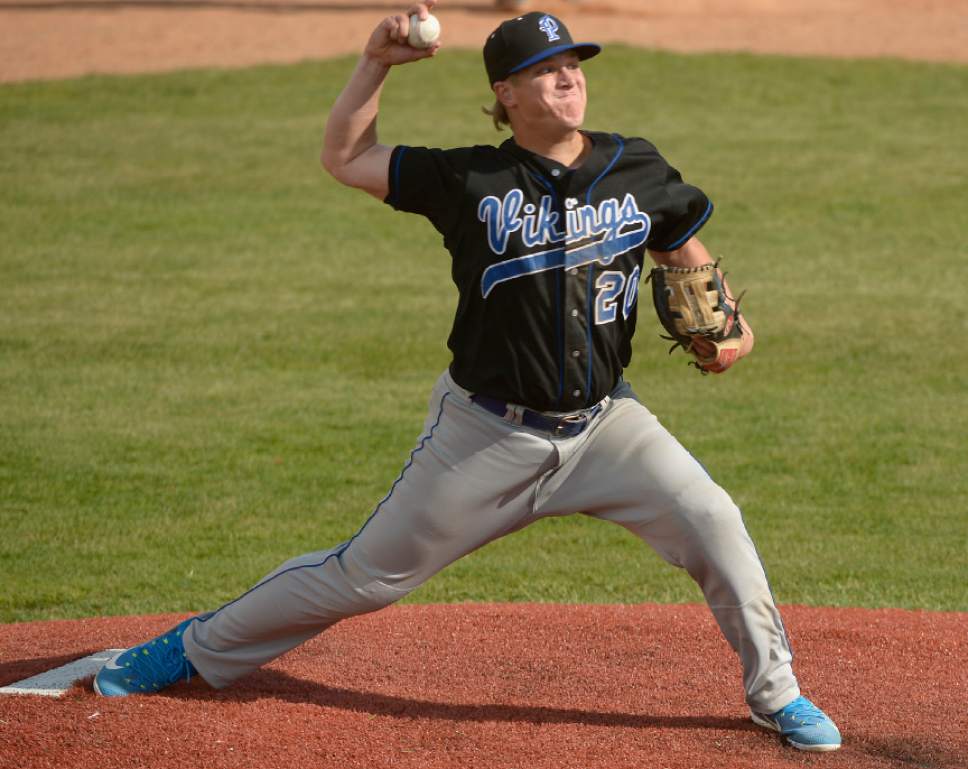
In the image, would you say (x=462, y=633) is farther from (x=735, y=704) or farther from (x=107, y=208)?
(x=107, y=208)

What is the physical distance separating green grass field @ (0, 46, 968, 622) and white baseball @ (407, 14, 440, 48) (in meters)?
2.79

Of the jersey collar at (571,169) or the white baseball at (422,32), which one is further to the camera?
the jersey collar at (571,169)

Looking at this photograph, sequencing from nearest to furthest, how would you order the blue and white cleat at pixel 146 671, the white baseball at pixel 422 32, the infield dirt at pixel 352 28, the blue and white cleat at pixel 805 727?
the white baseball at pixel 422 32 < the blue and white cleat at pixel 805 727 < the blue and white cleat at pixel 146 671 < the infield dirt at pixel 352 28

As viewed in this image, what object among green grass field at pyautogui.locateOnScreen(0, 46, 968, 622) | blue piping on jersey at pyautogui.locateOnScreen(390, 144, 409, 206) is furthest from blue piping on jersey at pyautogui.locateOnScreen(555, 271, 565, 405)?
green grass field at pyautogui.locateOnScreen(0, 46, 968, 622)

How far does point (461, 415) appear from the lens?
4.14 m

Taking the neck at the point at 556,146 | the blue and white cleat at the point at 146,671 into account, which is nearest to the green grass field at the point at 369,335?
the blue and white cleat at the point at 146,671

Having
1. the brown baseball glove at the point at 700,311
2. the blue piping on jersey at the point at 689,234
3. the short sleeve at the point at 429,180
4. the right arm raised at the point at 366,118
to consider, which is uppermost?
the right arm raised at the point at 366,118

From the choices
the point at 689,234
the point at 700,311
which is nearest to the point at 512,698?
the point at 700,311

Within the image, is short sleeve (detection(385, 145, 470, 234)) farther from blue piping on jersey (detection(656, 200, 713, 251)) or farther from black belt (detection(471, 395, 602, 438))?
blue piping on jersey (detection(656, 200, 713, 251))

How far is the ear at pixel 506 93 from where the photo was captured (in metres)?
4.09

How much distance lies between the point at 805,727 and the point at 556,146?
1667 mm

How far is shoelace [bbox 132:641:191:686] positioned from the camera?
14.4 feet

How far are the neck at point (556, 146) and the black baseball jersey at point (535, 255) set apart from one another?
3 cm

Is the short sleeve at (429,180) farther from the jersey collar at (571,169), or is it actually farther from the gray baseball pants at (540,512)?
the gray baseball pants at (540,512)
